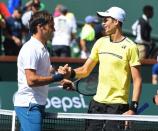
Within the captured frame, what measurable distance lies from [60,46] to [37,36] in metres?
8.95

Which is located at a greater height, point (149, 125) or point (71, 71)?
point (71, 71)

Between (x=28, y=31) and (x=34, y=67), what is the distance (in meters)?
8.55

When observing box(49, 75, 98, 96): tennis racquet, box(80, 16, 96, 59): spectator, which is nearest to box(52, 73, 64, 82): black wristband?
box(49, 75, 98, 96): tennis racquet

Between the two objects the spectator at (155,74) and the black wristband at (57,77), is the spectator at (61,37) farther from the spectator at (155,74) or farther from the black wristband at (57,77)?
the black wristband at (57,77)

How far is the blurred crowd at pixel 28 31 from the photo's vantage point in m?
15.3

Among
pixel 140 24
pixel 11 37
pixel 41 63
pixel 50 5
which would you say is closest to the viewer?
pixel 41 63

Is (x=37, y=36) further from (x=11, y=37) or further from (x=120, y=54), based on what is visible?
(x=11, y=37)

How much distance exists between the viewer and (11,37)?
15320mm

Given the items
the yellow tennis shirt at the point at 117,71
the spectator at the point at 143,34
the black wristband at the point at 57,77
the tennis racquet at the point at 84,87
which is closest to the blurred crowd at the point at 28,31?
the spectator at the point at 143,34

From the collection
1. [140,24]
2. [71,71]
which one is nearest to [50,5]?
[140,24]

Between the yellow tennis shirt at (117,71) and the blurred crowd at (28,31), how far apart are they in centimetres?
758

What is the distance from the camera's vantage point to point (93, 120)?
23.3ft

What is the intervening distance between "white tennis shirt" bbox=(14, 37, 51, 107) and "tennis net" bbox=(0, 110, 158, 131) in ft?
1.12

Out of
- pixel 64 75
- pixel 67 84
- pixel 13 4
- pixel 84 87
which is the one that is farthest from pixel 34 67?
pixel 13 4
